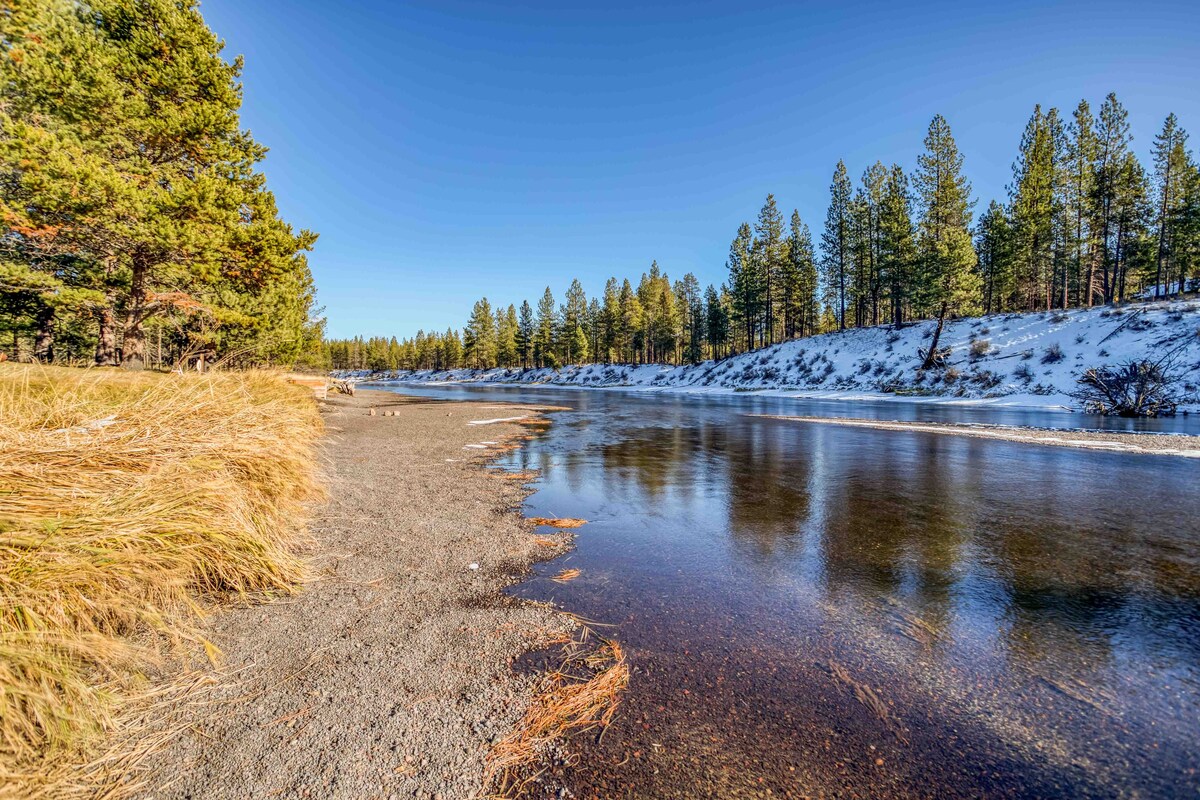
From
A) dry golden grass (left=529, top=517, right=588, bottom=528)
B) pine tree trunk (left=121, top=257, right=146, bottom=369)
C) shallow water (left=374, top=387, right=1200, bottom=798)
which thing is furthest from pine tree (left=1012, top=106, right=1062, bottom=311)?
pine tree trunk (left=121, top=257, right=146, bottom=369)

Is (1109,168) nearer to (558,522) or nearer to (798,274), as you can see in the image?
(798,274)

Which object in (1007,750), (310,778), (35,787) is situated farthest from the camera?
(1007,750)

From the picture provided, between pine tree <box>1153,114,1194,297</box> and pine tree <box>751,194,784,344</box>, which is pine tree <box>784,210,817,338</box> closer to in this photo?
pine tree <box>751,194,784,344</box>

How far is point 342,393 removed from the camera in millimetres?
36938

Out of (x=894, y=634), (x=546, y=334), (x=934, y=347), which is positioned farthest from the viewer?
(x=546, y=334)

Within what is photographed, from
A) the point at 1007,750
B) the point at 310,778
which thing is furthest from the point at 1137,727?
the point at 310,778

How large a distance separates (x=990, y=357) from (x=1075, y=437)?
22.3m

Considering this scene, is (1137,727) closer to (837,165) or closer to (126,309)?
(126,309)

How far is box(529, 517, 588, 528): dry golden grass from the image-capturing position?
19.6 feet

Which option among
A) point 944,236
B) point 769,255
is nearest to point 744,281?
point 769,255

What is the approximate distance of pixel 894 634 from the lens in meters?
3.33

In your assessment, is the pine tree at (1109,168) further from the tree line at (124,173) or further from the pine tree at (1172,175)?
the tree line at (124,173)

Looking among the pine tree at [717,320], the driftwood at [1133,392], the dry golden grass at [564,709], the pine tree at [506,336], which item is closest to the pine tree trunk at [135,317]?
the dry golden grass at [564,709]

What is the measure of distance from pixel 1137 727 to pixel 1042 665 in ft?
1.88
